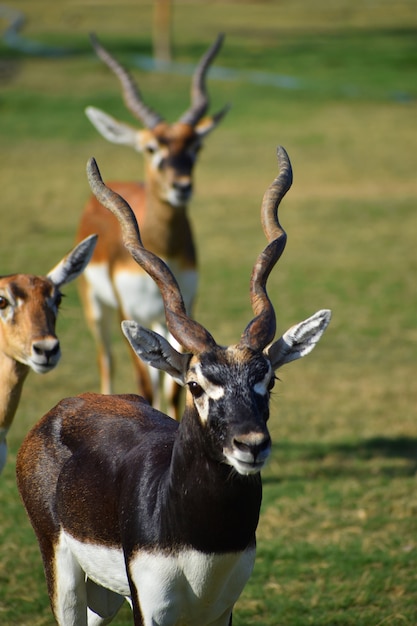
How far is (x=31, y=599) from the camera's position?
5.63 meters

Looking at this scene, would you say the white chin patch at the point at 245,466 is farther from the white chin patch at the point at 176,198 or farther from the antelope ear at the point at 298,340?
the white chin patch at the point at 176,198

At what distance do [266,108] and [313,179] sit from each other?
6.32m

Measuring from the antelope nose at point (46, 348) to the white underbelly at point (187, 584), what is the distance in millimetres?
1507

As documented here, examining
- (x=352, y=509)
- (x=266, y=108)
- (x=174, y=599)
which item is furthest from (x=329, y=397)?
(x=266, y=108)

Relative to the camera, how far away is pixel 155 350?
155 inches

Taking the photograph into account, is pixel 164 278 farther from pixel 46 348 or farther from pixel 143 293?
pixel 143 293

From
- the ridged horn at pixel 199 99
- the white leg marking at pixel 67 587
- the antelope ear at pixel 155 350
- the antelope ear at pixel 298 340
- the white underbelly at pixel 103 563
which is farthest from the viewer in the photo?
the ridged horn at pixel 199 99

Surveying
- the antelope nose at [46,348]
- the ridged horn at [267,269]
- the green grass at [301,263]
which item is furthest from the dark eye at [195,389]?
the green grass at [301,263]

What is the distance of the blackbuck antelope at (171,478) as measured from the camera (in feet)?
12.2

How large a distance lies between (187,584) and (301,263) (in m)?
9.48

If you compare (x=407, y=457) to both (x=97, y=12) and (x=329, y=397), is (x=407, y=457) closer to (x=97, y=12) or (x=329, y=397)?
(x=329, y=397)

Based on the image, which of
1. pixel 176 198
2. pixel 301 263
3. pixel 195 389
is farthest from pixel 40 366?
pixel 301 263

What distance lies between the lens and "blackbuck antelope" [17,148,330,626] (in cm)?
372

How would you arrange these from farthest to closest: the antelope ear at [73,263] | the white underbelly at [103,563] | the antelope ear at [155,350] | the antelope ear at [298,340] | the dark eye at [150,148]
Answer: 1. the dark eye at [150,148]
2. the antelope ear at [73,263]
3. the white underbelly at [103,563]
4. the antelope ear at [298,340]
5. the antelope ear at [155,350]
